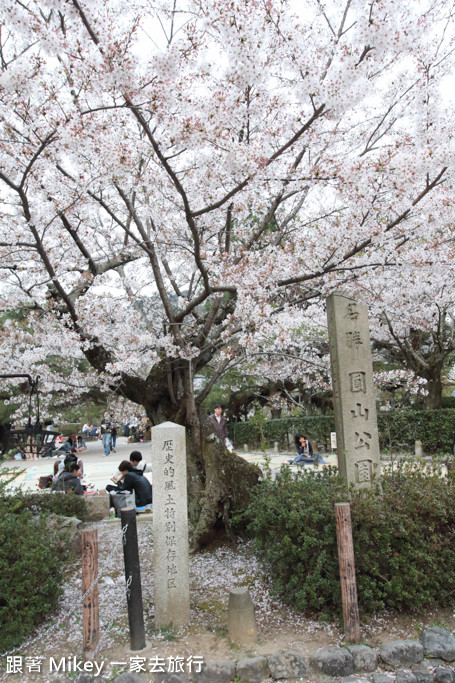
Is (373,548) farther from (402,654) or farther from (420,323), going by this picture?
(420,323)

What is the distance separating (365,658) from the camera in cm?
344

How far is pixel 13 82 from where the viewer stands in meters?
4.50

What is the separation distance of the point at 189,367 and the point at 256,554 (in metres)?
2.70

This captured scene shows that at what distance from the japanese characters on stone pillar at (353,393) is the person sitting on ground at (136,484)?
12.2 feet

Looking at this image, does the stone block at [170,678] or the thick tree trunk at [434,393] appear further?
the thick tree trunk at [434,393]

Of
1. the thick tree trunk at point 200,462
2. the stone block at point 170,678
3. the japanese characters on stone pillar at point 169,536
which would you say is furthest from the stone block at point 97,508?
the stone block at point 170,678

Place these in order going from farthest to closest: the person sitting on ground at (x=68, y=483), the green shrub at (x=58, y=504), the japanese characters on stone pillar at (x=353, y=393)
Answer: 1. the person sitting on ground at (x=68, y=483)
2. the green shrub at (x=58, y=504)
3. the japanese characters on stone pillar at (x=353, y=393)

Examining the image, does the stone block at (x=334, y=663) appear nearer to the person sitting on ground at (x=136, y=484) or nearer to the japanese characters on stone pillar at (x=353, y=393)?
the japanese characters on stone pillar at (x=353, y=393)

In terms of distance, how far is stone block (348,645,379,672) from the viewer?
11.2ft

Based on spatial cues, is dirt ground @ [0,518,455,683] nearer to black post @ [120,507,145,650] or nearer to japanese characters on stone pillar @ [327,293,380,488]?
black post @ [120,507,145,650]

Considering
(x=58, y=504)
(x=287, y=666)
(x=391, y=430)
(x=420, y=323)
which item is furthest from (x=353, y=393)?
(x=420, y=323)

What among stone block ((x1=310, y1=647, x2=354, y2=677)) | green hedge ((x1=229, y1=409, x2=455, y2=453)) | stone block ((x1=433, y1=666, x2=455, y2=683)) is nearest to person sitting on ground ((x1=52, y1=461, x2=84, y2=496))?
green hedge ((x1=229, y1=409, x2=455, y2=453))

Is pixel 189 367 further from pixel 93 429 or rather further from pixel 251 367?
pixel 93 429

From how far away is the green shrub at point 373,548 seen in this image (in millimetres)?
3896
